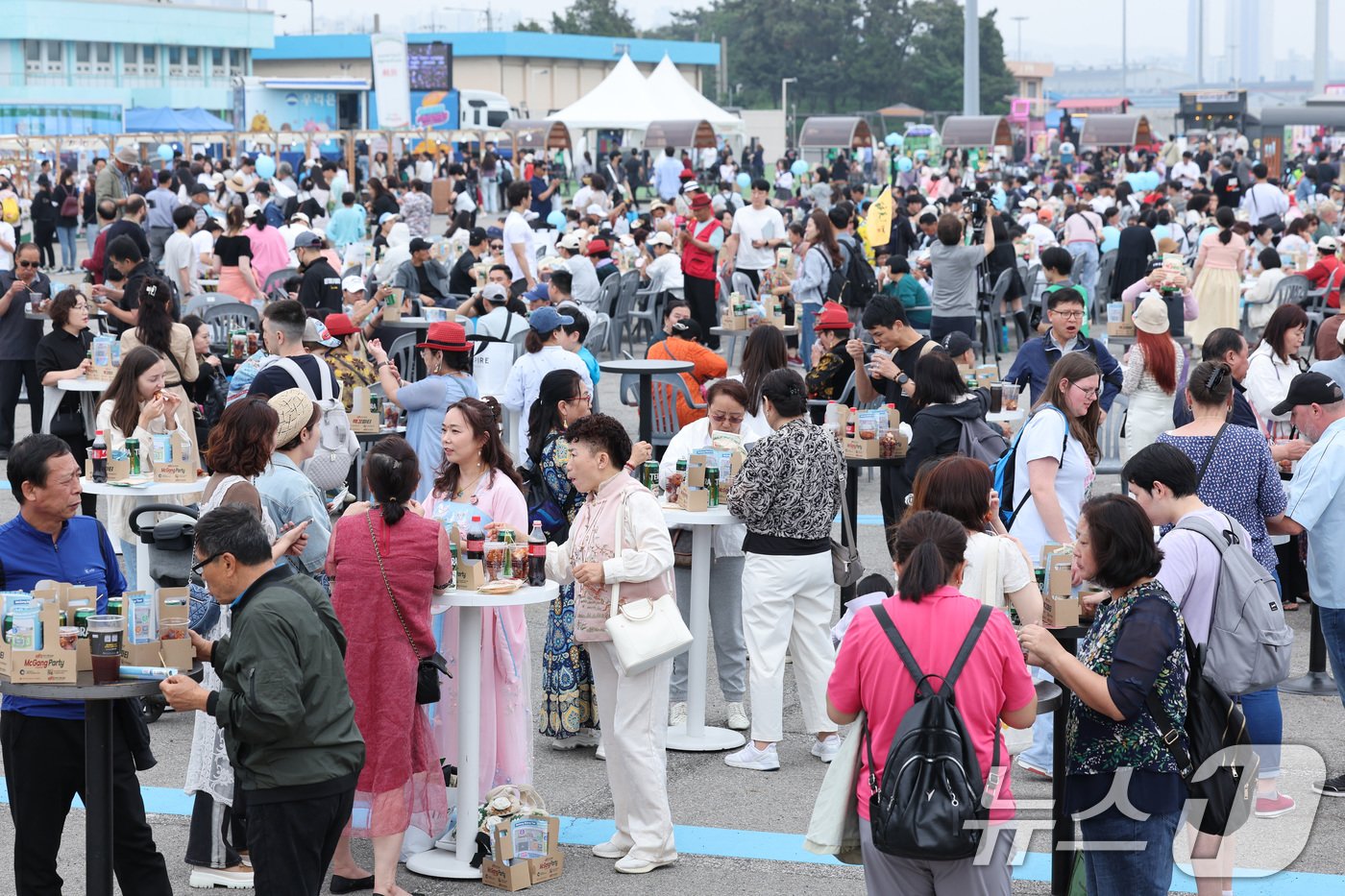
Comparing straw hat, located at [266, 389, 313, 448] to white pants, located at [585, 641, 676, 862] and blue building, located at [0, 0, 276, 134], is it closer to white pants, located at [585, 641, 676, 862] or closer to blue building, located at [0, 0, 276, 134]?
white pants, located at [585, 641, 676, 862]

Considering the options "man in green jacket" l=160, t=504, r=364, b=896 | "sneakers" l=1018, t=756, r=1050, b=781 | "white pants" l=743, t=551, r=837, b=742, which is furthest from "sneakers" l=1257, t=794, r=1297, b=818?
"man in green jacket" l=160, t=504, r=364, b=896

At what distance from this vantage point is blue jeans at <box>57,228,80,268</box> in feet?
83.2

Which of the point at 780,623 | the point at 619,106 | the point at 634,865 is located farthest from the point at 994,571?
the point at 619,106

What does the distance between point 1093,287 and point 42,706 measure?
53.5 ft

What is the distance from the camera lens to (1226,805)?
4.57m

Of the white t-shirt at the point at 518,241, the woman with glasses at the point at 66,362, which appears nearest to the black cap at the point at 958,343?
the woman with glasses at the point at 66,362

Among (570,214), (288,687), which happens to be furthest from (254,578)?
(570,214)

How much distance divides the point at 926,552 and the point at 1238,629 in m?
1.44

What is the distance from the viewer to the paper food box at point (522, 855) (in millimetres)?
5410

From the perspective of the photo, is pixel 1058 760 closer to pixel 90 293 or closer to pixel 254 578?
pixel 254 578

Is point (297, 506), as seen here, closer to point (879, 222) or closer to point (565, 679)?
point (565, 679)

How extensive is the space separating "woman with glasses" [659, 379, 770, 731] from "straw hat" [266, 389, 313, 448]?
5.74 ft

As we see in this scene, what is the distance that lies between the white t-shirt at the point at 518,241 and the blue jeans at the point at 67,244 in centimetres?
1198

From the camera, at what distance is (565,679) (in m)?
6.69
